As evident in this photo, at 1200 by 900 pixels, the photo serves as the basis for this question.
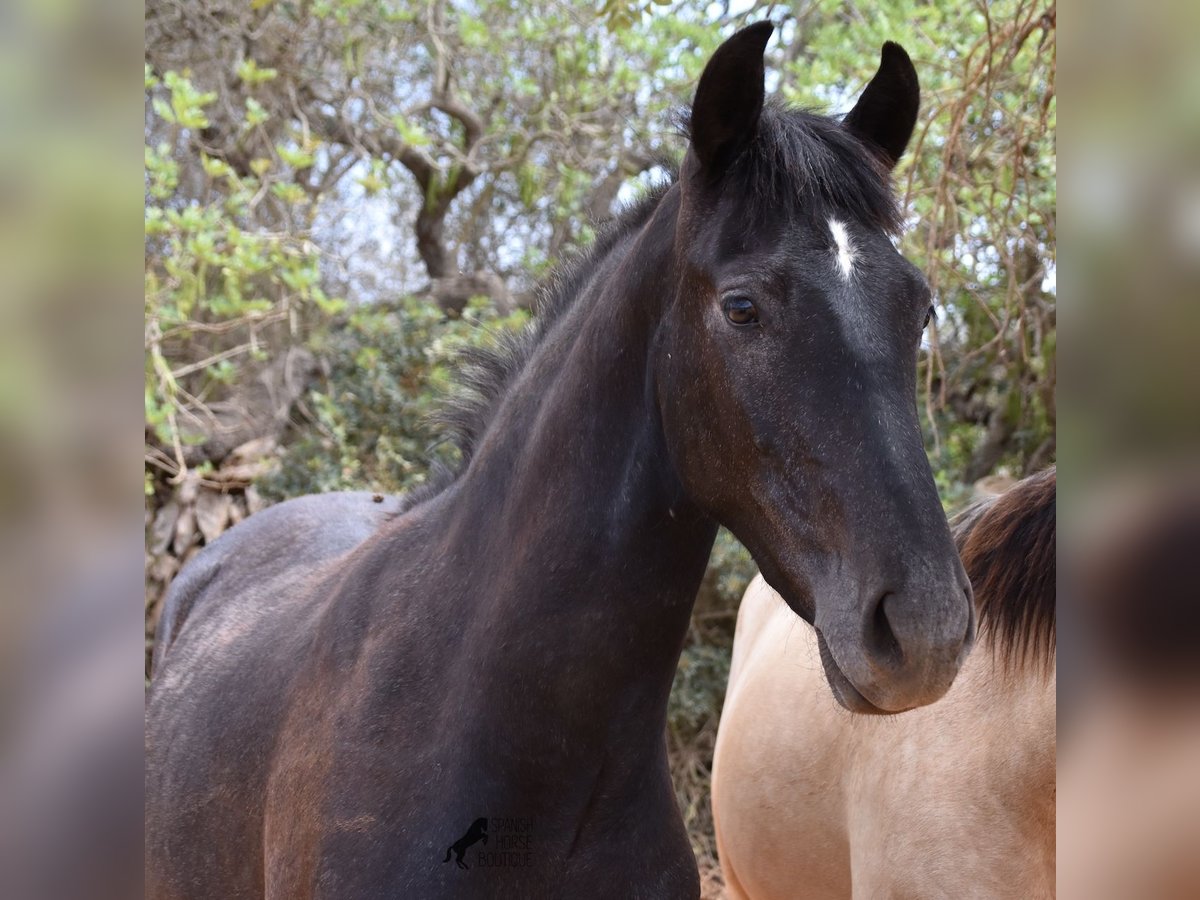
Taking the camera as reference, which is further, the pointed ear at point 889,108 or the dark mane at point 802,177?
the pointed ear at point 889,108

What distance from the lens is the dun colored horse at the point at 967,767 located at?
2113mm

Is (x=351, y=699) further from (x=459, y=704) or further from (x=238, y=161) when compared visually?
(x=238, y=161)

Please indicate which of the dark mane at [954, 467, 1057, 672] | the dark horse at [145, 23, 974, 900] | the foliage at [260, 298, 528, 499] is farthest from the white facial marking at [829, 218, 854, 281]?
the foliage at [260, 298, 528, 499]

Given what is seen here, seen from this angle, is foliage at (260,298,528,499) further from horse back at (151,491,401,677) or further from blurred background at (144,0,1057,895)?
horse back at (151,491,401,677)

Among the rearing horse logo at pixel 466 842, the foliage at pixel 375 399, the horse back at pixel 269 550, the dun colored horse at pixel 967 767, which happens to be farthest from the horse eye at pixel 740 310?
the foliage at pixel 375 399

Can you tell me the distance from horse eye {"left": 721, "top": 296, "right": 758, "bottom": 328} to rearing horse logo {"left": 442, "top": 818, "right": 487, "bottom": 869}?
88 cm

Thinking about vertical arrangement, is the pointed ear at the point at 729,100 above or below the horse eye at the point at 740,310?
above

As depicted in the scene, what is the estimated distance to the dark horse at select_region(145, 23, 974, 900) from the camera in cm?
145

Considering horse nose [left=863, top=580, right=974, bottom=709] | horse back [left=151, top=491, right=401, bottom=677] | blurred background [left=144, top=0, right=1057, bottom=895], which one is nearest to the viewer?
horse nose [left=863, top=580, right=974, bottom=709]

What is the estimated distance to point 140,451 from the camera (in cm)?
71

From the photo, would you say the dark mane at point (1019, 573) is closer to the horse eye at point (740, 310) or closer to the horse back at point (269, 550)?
the horse eye at point (740, 310)

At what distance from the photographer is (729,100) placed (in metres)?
1.63

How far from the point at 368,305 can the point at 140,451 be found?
627cm

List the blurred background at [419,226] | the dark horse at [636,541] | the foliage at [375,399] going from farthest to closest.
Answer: the foliage at [375,399] < the blurred background at [419,226] < the dark horse at [636,541]
